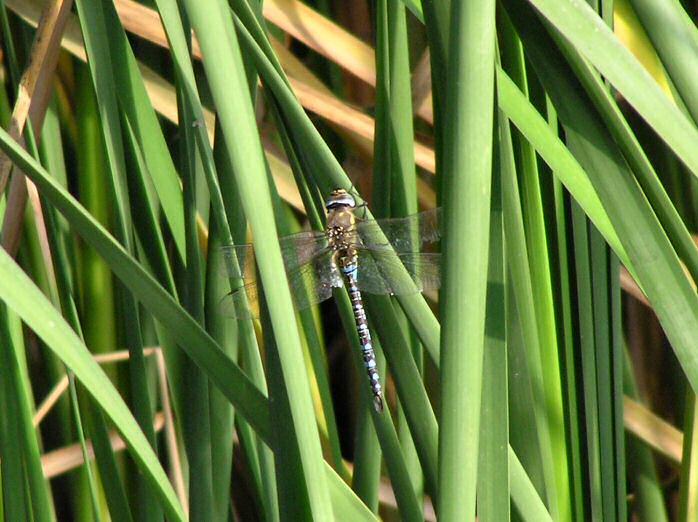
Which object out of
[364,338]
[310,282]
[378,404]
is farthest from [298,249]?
[378,404]

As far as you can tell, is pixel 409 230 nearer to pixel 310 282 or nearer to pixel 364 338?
pixel 364 338

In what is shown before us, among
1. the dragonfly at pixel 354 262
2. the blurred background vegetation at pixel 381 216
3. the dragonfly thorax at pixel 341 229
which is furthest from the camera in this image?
the dragonfly thorax at pixel 341 229

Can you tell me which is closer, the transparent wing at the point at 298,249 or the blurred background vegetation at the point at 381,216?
the blurred background vegetation at the point at 381,216

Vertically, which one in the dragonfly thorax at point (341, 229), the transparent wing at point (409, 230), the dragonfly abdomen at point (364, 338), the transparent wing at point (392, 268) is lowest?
the dragonfly abdomen at point (364, 338)

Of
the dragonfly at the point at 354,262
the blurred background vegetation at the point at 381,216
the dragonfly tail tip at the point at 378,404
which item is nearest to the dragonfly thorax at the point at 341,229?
the dragonfly at the point at 354,262

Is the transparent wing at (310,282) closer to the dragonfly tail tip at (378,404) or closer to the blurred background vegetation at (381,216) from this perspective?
the blurred background vegetation at (381,216)

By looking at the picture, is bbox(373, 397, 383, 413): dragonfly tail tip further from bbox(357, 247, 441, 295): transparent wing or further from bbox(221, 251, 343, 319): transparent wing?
bbox(221, 251, 343, 319): transparent wing

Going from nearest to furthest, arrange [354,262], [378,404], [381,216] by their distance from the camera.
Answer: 1. [378,404]
2. [381,216]
3. [354,262]

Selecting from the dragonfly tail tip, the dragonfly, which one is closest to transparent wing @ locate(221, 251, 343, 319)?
the dragonfly
